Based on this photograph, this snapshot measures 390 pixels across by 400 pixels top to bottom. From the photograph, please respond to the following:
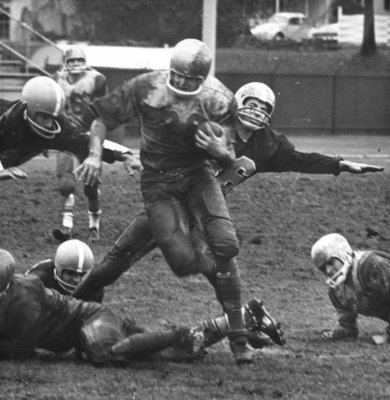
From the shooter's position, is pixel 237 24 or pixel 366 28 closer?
pixel 366 28

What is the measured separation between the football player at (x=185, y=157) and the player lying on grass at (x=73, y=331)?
337mm

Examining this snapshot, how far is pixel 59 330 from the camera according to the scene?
8.09m

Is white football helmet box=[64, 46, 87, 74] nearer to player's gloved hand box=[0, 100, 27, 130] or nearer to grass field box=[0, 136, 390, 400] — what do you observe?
grass field box=[0, 136, 390, 400]

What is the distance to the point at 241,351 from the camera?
8117 millimetres

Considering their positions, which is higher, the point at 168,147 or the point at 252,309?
the point at 168,147

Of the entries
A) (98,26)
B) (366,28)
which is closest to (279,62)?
(366,28)

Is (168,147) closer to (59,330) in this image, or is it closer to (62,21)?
(59,330)

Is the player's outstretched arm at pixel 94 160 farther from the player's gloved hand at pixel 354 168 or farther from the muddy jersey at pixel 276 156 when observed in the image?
the player's gloved hand at pixel 354 168

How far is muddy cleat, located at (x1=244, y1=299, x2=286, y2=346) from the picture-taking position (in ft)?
27.3

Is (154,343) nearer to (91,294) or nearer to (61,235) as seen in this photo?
(91,294)

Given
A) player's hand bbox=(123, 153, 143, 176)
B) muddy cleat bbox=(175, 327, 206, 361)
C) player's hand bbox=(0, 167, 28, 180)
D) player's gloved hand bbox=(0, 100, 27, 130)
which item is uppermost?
player's gloved hand bbox=(0, 100, 27, 130)

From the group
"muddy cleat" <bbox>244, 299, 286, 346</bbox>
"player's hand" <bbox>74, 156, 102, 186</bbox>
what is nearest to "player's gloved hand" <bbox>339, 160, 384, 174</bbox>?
"muddy cleat" <bbox>244, 299, 286, 346</bbox>

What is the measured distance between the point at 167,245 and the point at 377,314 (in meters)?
1.73

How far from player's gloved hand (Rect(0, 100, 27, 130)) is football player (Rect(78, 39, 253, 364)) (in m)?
1.62
